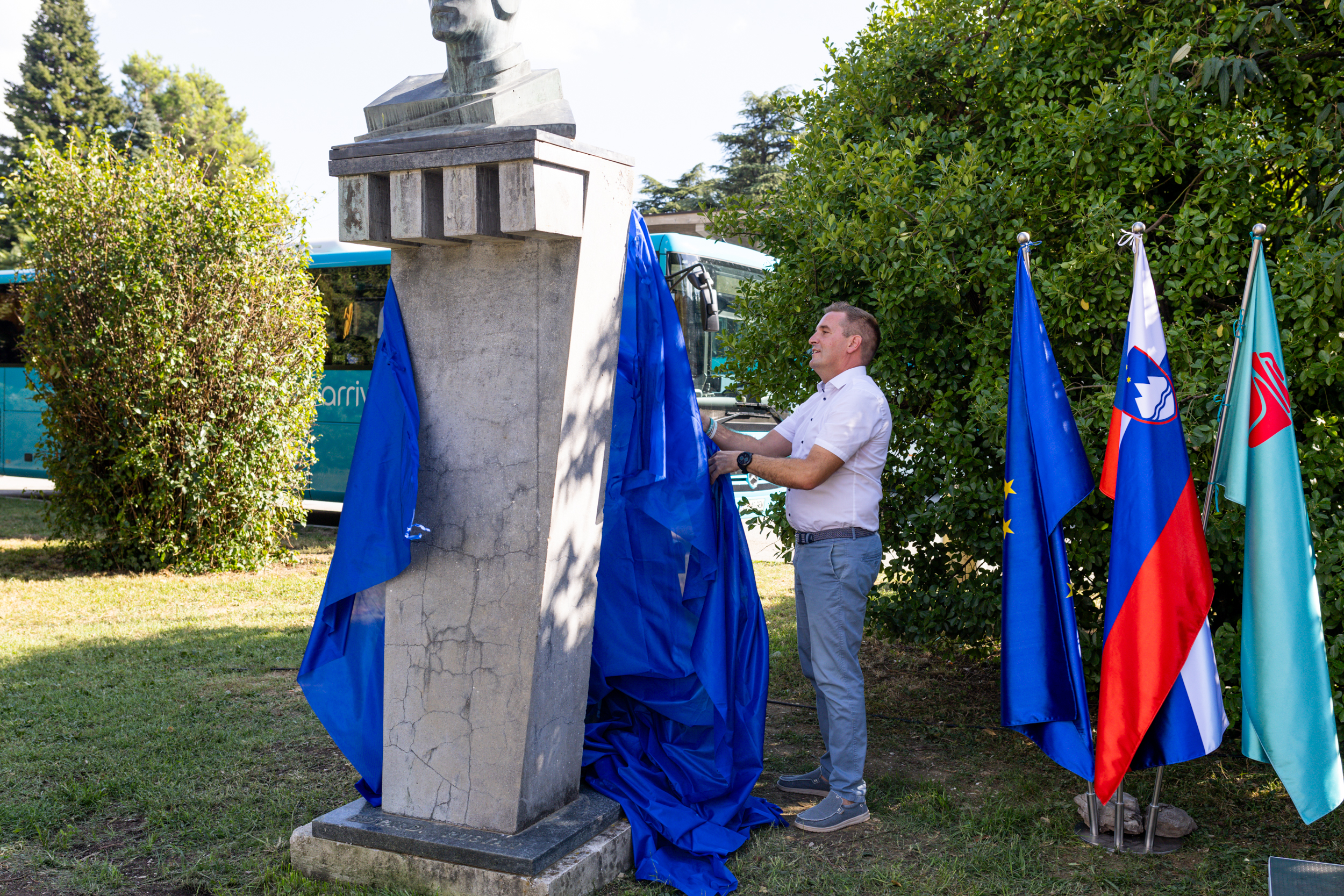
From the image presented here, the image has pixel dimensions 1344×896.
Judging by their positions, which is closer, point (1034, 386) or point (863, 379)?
point (1034, 386)

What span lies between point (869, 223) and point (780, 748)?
2.50 metres

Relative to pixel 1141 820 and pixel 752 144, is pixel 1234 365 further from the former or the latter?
pixel 752 144

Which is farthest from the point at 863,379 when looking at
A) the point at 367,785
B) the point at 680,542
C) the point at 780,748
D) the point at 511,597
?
the point at 367,785

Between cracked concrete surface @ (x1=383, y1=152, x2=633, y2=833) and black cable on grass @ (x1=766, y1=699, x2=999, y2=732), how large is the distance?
207cm

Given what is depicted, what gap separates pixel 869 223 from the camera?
4.66 meters

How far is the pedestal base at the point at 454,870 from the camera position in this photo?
10.3ft

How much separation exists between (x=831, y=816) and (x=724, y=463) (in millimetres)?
1389

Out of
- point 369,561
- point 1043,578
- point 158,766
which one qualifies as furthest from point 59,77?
point 1043,578

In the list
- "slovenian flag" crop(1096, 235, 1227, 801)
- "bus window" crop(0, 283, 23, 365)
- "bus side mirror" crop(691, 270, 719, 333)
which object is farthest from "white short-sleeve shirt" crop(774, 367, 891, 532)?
"bus window" crop(0, 283, 23, 365)

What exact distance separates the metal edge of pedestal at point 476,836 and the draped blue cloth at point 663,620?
22 cm

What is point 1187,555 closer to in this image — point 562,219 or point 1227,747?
point 1227,747

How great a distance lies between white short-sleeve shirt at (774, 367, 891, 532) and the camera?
3.82m

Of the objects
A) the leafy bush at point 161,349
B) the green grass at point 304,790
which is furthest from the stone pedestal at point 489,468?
the leafy bush at point 161,349

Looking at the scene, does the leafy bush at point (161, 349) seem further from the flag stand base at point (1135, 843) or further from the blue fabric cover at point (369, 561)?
the flag stand base at point (1135, 843)
